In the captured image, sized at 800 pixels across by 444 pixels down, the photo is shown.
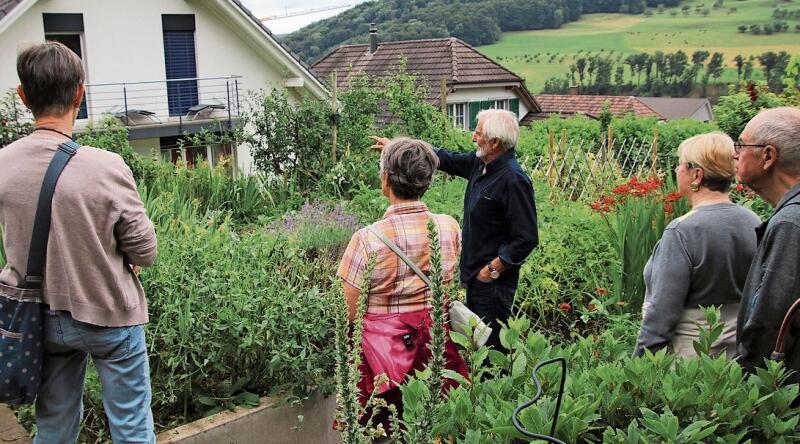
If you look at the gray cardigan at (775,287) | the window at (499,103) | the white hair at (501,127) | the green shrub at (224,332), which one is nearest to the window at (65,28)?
the green shrub at (224,332)

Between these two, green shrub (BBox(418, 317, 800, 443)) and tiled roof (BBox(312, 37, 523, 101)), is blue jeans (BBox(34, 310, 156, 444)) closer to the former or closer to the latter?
green shrub (BBox(418, 317, 800, 443))

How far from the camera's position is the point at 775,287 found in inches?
87.0

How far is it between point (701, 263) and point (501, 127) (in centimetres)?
129

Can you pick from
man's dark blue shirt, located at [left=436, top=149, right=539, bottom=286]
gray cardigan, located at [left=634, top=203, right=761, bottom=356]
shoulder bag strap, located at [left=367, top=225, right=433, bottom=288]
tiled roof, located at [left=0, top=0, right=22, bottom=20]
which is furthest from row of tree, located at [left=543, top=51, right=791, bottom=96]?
shoulder bag strap, located at [left=367, top=225, right=433, bottom=288]

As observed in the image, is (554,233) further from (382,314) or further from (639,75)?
(639,75)

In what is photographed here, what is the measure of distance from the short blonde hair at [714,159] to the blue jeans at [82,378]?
227 centimetres

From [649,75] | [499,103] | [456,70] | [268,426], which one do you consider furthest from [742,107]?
[649,75]

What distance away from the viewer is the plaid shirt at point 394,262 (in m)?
2.97

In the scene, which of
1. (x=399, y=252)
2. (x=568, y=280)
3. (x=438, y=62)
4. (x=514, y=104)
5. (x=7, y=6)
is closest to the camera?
(x=399, y=252)

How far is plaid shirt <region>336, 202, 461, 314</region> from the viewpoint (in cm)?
297

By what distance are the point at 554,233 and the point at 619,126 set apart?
38.3 feet

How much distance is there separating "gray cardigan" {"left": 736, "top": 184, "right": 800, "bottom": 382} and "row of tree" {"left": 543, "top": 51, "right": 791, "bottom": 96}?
49.6 metres

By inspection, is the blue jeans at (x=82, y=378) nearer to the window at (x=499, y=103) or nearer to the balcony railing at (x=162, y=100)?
the balcony railing at (x=162, y=100)

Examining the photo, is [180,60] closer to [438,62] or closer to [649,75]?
[438,62]
